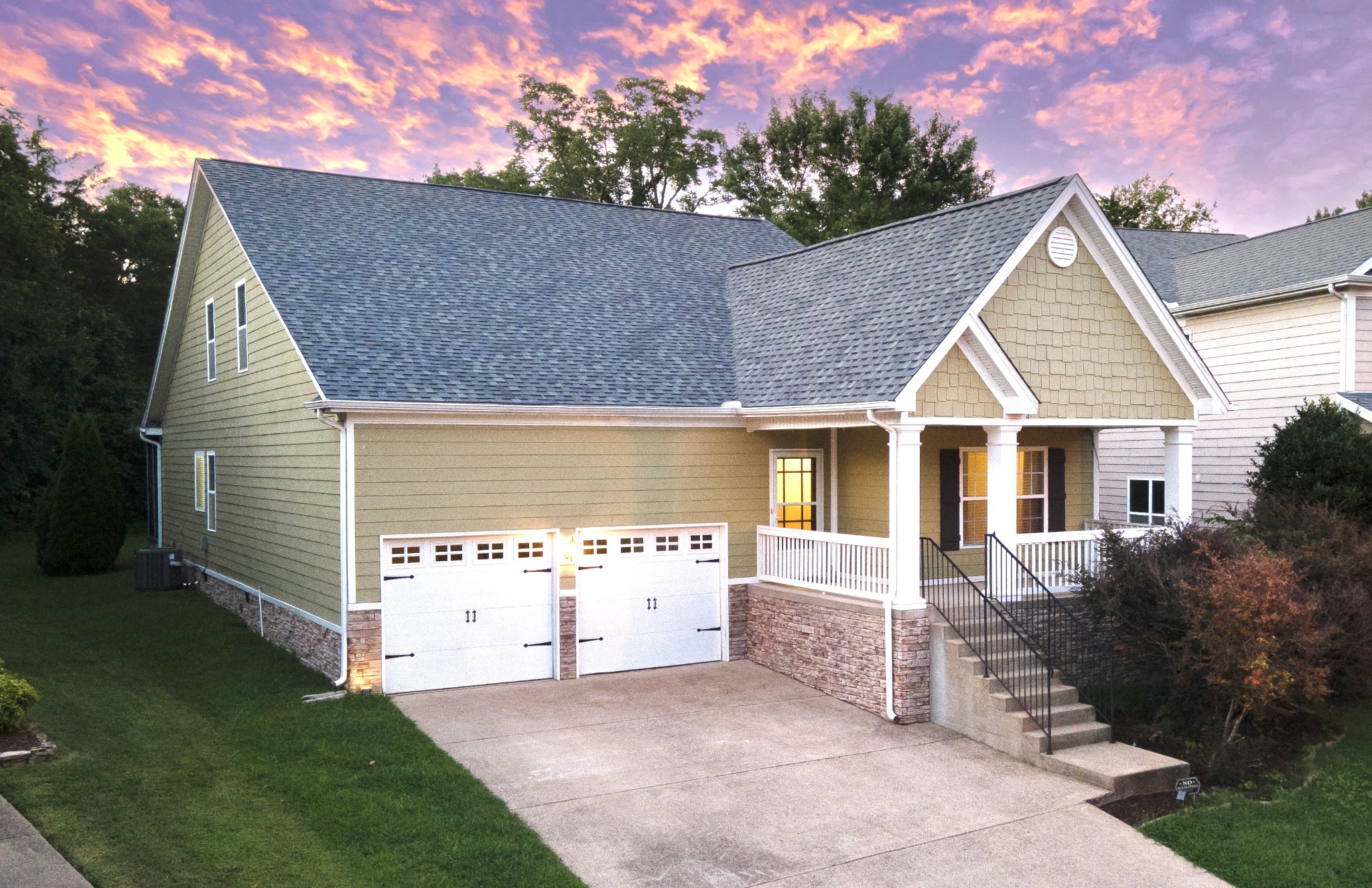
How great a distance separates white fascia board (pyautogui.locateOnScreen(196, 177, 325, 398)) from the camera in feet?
40.5

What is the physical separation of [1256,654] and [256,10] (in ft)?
61.4

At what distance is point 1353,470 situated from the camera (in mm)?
13891

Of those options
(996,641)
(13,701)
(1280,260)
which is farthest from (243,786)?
(1280,260)

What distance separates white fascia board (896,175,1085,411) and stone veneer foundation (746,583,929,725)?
2714 millimetres

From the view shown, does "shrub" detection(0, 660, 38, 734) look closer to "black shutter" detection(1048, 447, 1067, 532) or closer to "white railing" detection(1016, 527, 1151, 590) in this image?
"white railing" detection(1016, 527, 1151, 590)

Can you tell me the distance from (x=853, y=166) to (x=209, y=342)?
26.3 m

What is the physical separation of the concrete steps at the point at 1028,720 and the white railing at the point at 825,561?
38.3 inches

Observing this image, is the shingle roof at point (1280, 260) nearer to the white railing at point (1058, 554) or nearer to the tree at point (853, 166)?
the white railing at point (1058, 554)

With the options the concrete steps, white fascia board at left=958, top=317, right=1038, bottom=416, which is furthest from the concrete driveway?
white fascia board at left=958, top=317, right=1038, bottom=416

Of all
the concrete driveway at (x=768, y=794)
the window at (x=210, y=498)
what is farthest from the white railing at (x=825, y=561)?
the window at (x=210, y=498)

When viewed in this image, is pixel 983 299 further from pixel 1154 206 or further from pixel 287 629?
pixel 1154 206

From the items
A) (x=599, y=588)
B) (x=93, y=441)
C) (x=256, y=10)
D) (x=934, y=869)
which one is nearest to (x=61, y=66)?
(x=256, y=10)

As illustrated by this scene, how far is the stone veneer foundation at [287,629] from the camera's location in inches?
509

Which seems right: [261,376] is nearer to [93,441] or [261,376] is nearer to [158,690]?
[158,690]
